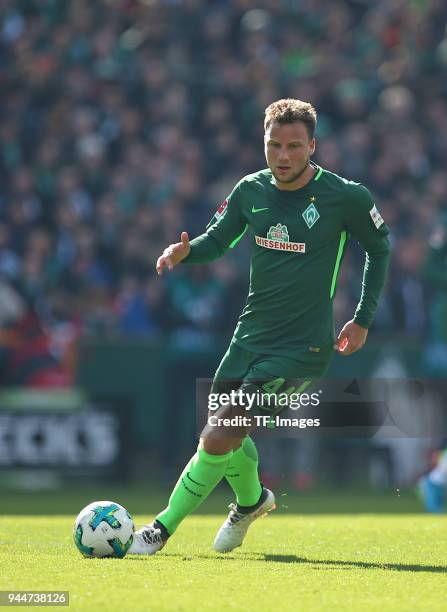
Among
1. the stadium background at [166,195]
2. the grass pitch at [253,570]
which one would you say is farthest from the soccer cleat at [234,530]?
the stadium background at [166,195]

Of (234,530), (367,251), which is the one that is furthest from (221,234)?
(234,530)

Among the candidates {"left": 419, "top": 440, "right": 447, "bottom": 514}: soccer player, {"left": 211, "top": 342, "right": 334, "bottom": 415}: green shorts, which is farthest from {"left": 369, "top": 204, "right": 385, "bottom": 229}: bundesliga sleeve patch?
{"left": 419, "top": 440, "right": 447, "bottom": 514}: soccer player

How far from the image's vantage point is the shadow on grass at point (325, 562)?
6426mm

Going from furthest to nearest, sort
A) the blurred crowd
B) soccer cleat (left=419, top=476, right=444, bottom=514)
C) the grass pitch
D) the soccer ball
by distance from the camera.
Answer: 1. the blurred crowd
2. soccer cleat (left=419, top=476, right=444, bottom=514)
3. the soccer ball
4. the grass pitch

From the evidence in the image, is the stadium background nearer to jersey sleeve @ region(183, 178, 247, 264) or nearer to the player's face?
jersey sleeve @ region(183, 178, 247, 264)

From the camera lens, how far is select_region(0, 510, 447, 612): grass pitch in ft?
17.2

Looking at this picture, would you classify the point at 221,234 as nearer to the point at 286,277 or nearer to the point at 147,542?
the point at 286,277

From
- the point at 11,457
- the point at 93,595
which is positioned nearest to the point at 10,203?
the point at 11,457

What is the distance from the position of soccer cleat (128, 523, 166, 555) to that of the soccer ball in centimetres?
7

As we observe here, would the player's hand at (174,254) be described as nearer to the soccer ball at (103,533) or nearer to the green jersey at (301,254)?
the green jersey at (301,254)

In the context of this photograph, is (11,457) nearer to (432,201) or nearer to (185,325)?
(185,325)

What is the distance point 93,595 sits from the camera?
207 inches

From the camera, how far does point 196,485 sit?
22.4ft

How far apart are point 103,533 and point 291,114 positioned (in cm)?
232
